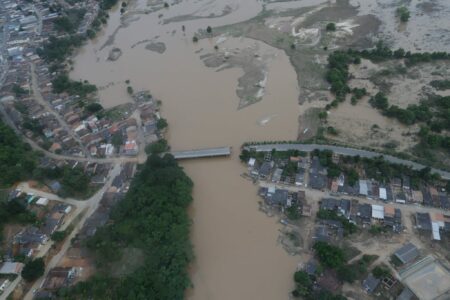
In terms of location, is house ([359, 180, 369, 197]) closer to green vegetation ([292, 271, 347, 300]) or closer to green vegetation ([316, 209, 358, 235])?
green vegetation ([316, 209, 358, 235])

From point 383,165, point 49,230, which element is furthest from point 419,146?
point 49,230

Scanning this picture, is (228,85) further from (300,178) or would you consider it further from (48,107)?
(48,107)

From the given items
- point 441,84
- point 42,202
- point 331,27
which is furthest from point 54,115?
point 441,84

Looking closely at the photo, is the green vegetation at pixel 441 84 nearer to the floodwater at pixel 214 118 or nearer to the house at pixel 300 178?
the floodwater at pixel 214 118

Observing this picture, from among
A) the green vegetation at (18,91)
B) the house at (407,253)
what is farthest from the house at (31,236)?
the house at (407,253)

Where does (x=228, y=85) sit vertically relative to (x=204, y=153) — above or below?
above
